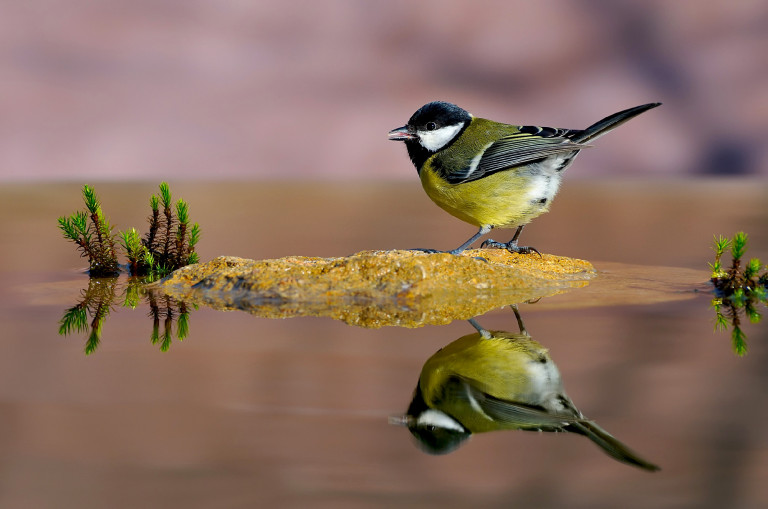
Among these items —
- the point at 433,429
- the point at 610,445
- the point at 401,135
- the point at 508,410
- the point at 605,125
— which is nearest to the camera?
the point at 610,445

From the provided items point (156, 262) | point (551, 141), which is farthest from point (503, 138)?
point (156, 262)

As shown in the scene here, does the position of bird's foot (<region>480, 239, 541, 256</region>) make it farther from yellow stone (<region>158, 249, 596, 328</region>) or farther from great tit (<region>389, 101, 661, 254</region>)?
yellow stone (<region>158, 249, 596, 328</region>)

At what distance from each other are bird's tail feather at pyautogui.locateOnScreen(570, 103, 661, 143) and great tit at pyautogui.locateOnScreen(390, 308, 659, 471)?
107 inches

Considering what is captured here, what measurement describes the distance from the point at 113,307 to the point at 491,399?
277 centimetres

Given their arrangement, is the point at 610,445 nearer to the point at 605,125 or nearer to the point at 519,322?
the point at 519,322

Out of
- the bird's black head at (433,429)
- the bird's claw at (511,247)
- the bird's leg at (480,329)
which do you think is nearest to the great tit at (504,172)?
the bird's claw at (511,247)

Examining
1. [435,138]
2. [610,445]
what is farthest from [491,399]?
[435,138]

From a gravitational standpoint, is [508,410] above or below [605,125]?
below

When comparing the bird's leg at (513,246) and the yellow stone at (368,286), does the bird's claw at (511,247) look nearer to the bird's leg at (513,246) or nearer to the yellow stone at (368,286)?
the bird's leg at (513,246)

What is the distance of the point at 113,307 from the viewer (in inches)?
183

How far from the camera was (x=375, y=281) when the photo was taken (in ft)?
16.1

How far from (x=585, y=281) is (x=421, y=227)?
153 inches

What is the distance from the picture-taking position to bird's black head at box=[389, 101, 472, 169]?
20.7 ft

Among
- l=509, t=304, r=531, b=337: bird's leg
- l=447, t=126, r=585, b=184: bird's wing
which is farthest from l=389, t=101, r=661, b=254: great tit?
l=509, t=304, r=531, b=337: bird's leg
